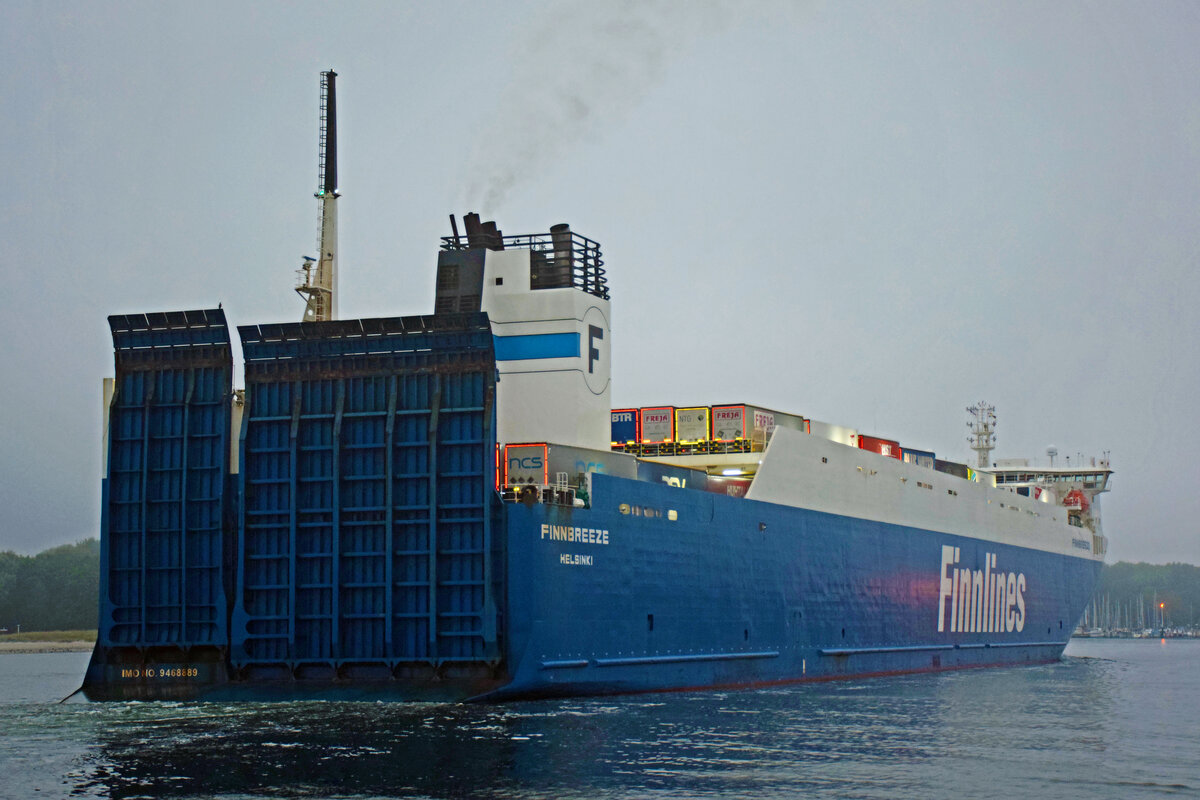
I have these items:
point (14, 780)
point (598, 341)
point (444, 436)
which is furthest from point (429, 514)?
point (14, 780)

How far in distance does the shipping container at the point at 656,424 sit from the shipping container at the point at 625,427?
0.17 metres

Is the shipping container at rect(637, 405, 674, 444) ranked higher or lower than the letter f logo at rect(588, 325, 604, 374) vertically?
lower

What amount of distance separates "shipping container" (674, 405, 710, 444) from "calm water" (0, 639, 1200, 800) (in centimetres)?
783

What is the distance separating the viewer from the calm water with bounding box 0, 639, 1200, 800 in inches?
708

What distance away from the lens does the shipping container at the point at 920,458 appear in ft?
151

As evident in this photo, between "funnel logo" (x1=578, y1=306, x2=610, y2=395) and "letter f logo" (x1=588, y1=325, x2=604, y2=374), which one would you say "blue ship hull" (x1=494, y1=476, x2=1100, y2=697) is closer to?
"funnel logo" (x1=578, y1=306, x2=610, y2=395)

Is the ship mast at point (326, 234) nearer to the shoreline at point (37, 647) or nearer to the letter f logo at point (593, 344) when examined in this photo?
the letter f logo at point (593, 344)

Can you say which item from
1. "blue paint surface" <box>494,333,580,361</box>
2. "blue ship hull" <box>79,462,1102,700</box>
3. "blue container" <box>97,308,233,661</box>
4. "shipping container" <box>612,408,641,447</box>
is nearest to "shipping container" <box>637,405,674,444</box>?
"shipping container" <box>612,408,641,447</box>

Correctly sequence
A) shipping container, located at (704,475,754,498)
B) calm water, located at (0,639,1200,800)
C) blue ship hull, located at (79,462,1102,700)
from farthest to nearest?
shipping container, located at (704,475,754,498), blue ship hull, located at (79,462,1102,700), calm water, located at (0,639,1200,800)

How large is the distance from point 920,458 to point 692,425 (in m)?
13.5

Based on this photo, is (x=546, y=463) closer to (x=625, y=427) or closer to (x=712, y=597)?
(x=712, y=597)

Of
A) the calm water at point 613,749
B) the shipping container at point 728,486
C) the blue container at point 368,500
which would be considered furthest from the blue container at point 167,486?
the shipping container at point 728,486

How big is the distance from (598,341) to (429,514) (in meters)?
7.79

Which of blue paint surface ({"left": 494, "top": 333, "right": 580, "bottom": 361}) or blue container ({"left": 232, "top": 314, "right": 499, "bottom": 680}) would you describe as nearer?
blue container ({"left": 232, "top": 314, "right": 499, "bottom": 680})
